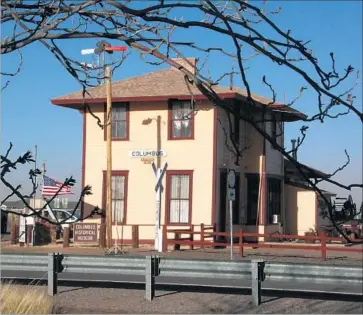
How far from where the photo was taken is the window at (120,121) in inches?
1121

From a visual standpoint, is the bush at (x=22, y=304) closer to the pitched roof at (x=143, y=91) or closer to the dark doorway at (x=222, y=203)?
the pitched roof at (x=143, y=91)

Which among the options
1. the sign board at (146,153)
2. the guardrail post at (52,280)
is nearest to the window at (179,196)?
the sign board at (146,153)

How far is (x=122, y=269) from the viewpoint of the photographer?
12.7 metres

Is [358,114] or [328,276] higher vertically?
[358,114]

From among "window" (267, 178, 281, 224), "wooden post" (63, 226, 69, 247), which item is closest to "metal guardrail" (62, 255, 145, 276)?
"wooden post" (63, 226, 69, 247)

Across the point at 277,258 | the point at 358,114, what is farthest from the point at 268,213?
the point at 358,114

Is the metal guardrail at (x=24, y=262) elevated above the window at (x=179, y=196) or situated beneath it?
situated beneath

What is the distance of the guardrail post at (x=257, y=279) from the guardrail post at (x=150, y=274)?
1.76 metres

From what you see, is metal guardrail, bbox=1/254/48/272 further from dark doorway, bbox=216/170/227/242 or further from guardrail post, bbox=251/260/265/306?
dark doorway, bbox=216/170/227/242

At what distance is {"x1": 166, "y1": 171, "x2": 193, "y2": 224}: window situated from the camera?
89.7 feet

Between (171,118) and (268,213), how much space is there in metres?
6.28

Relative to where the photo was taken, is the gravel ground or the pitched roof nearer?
the gravel ground

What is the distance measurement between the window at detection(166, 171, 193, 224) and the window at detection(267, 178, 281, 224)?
4442 millimetres

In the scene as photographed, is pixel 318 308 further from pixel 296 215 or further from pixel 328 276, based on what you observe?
pixel 296 215
